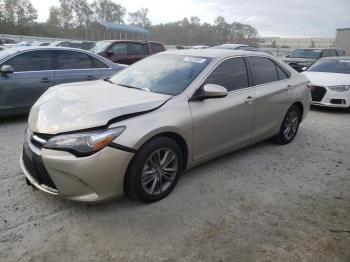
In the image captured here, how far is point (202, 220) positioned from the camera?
353 cm

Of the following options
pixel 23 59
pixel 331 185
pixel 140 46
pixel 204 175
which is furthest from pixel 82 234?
pixel 140 46

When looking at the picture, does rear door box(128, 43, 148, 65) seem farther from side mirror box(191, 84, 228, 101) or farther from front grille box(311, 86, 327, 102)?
side mirror box(191, 84, 228, 101)

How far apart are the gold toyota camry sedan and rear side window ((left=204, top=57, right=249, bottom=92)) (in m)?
0.01

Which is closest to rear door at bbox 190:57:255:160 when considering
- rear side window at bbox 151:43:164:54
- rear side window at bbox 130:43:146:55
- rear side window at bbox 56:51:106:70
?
rear side window at bbox 56:51:106:70

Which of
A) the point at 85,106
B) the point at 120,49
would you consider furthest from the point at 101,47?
the point at 85,106

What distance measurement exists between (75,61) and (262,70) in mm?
4100

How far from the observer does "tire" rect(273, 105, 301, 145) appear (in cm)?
594

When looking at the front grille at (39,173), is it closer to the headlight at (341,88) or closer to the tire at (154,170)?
the tire at (154,170)

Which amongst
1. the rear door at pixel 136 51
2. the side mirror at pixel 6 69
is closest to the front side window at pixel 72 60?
the side mirror at pixel 6 69

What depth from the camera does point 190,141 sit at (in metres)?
4.02

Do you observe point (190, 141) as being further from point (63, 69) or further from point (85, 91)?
point (63, 69)

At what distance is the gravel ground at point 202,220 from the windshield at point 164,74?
1198 millimetres

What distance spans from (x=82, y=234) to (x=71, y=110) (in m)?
1.21

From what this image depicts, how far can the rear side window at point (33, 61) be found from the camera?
663cm
